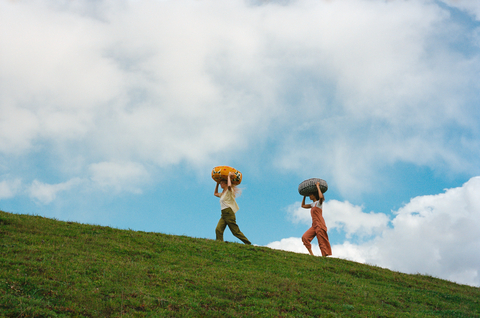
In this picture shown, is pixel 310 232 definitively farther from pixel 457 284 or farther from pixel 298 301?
pixel 298 301

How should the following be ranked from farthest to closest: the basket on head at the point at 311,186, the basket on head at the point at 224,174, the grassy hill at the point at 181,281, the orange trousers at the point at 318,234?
1. the basket on head at the point at 311,186
2. the basket on head at the point at 224,174
3. the orange trousers at the point at 318,234
4. the grassy hill at the point at 181,281

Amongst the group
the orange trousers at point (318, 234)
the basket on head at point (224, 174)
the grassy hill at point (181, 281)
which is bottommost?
the grassy hill at point (181, 281)

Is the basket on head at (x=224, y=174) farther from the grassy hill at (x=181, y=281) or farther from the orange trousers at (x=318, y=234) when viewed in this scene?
the orange trousers at (x=318, y=234)

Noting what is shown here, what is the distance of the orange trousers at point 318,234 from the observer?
725 inches

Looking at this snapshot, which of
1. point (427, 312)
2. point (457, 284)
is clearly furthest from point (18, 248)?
point (457, 284)

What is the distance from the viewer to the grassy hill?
8805 millimetres

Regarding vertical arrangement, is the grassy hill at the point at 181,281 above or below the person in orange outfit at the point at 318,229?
below

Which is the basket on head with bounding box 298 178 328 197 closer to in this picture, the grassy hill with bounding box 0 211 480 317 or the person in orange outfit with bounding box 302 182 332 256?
the person in orange outfit with bounding box 302 182 332 256

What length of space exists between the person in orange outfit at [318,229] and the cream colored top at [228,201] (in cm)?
377

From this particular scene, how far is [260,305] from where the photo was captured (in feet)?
32.4

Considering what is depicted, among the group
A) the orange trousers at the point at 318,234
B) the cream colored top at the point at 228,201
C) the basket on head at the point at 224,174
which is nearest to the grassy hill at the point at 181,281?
the orange trousers at the point at 318,234

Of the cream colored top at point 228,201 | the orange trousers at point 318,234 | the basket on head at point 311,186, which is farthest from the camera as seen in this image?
the basket on head at point 311,186

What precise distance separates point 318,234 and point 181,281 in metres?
9.29

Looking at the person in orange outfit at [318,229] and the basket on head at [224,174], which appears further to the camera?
the basket on head at [224,174]
